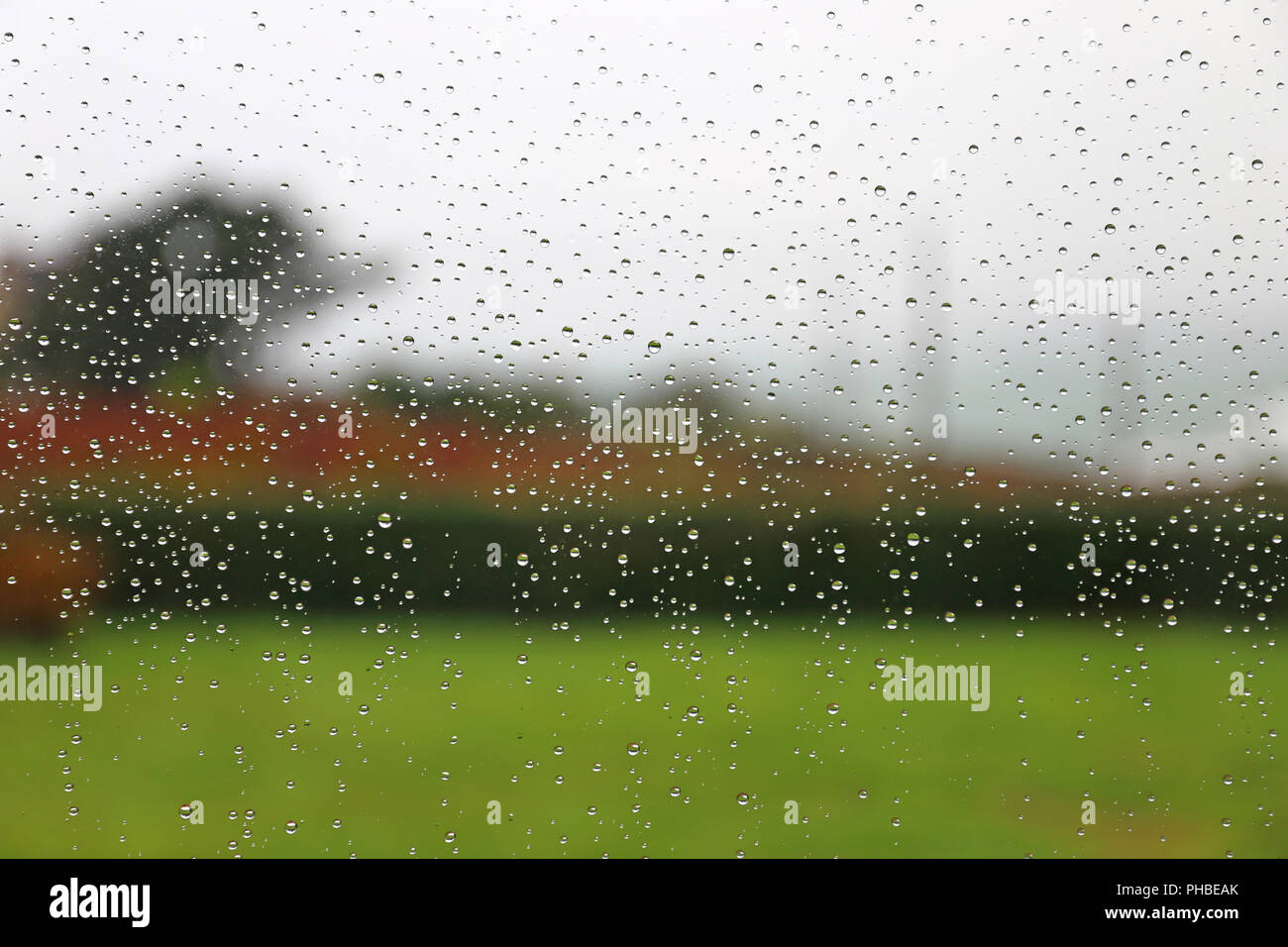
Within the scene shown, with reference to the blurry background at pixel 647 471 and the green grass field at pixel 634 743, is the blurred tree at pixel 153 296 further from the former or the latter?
the green grass field at pixel 634 743

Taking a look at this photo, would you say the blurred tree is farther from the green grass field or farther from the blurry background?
the green grass field

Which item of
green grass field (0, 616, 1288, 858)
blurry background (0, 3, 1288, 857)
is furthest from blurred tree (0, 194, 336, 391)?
green grass field (0, 616, 1288, 858)

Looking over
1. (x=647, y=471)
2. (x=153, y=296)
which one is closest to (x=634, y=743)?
(x=647, y=471)

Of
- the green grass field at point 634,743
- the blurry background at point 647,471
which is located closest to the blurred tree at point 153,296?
the blurry background at point 647,471

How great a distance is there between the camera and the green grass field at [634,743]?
132cm

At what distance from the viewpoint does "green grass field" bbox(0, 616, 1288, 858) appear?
132 cm

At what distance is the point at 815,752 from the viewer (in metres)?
1.36

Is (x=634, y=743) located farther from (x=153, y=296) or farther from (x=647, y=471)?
(x=153, y=296)

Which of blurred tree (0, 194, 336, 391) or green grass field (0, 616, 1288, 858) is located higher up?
blurred tree (0, 194, 336, 391)

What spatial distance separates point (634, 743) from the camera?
135 cm

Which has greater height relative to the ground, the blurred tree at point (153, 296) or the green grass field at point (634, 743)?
the blurred tree at point (153, 296)

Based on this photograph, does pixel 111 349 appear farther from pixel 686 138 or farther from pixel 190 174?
pixel 686 138
